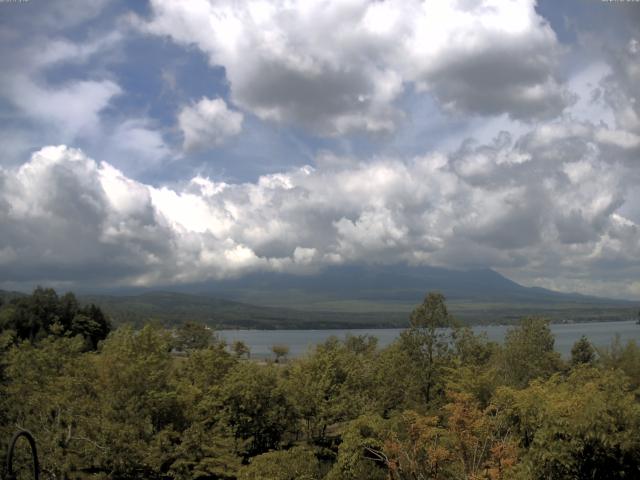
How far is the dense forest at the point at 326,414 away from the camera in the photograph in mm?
18047

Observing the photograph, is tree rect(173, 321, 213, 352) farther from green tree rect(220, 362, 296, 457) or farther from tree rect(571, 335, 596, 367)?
green tree rect(220, 362, 296, 457)

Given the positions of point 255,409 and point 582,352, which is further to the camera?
point 582,352

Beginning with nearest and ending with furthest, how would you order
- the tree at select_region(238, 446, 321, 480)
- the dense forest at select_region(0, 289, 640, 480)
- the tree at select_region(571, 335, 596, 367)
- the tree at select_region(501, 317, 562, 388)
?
the dense forest at select_region(0, 289, 640, 480)
the tree at select_region(238, 446, 321, 480)
the tree at select_region(501, 317, 562, 388)
the tree at select_region(571, 335, 596, 367)

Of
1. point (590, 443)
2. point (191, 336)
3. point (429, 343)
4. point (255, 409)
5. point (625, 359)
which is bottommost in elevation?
point (191, 336)

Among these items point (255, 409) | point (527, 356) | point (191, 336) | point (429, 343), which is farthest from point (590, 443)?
point (191, 336)

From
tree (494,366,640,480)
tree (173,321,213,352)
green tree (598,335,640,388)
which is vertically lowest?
tree (173,321,213,352)

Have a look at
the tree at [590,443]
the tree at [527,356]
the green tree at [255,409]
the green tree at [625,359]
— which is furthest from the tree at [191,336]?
the tree at [590,443]

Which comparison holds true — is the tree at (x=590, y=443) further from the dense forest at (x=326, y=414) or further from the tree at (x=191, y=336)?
the tree at (x=191, y=336)

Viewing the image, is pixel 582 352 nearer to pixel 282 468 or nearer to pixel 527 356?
pixel 527 356

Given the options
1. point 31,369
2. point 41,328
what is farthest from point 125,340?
point 41,328

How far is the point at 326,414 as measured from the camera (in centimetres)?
3341

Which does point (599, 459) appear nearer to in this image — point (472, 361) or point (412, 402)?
point (412, 402)

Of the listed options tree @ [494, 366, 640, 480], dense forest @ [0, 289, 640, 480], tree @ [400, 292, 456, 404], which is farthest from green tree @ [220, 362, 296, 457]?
tree @ [494, 366, 640, 480]

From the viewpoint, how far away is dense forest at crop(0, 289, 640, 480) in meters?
18.0
